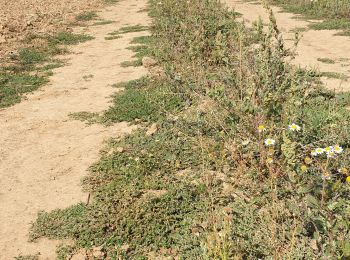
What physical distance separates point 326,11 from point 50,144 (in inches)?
406

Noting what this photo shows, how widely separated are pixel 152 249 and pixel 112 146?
6.95 ft

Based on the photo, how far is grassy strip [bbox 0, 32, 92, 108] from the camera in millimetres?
7818

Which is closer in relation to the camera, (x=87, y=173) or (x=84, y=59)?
(x=87, y=173)

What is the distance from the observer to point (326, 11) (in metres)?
12.6

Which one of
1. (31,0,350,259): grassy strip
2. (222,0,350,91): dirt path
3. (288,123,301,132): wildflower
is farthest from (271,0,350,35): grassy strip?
(288,123,301,132): wildflower

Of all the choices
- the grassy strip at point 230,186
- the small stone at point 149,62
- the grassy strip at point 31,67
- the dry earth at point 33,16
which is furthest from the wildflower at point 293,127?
the dry earth at point 33,16

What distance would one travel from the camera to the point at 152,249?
3598mm

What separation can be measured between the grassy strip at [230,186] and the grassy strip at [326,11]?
5.86m

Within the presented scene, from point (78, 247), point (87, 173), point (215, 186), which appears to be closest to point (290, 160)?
point (215, 186)

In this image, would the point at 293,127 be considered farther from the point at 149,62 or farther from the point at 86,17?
the point at 86,17

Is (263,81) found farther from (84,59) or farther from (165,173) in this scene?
(84,59)

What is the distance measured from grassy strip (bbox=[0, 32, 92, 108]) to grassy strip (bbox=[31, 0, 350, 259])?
10.7 ft

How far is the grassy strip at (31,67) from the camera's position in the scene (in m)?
7.82

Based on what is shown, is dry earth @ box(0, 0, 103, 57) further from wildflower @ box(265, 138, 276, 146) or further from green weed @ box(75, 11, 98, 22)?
wildflower @ box(265, 138, 276, 146)
